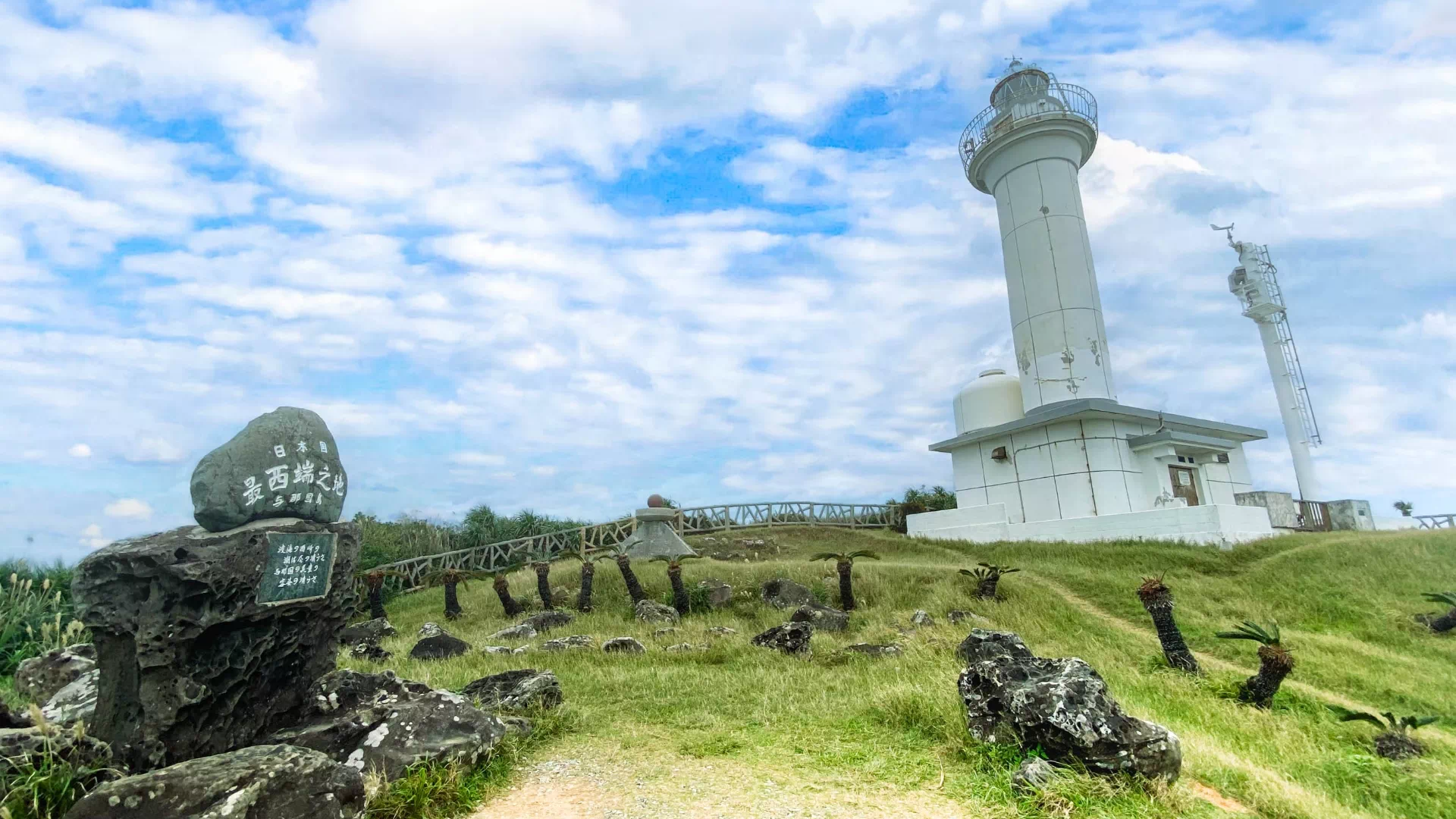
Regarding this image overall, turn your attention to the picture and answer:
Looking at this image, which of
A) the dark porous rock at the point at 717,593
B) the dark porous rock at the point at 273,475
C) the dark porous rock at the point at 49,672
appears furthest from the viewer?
the dark porous rock at the point at 717,593

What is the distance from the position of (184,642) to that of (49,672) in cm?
355

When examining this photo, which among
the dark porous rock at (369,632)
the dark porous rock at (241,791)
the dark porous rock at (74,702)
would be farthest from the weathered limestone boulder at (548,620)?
the dark porous rock at (241,791)

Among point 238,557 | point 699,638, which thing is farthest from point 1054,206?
point 238,557

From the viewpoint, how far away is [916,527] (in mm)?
29594

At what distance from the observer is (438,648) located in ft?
41.8

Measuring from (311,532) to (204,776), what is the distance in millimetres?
2811

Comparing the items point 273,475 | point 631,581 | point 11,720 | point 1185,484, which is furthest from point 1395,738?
point 1185,484

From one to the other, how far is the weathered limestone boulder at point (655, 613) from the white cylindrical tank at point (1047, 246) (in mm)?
16642

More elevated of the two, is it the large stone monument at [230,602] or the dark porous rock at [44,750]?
the large stone monument at [230,602]

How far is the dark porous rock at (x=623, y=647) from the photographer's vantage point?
12.3 metres

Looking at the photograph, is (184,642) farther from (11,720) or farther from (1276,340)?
(1276,340)

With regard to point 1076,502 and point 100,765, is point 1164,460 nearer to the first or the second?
point 1076,502

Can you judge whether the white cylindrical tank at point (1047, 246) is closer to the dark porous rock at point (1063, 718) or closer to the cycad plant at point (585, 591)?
the cycad plant at point (585, 591)

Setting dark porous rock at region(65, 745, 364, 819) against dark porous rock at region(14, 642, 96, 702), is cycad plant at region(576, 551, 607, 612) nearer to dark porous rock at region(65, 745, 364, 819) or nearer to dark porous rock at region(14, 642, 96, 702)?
dark porous rock at region(14, 642, 96, 702)
